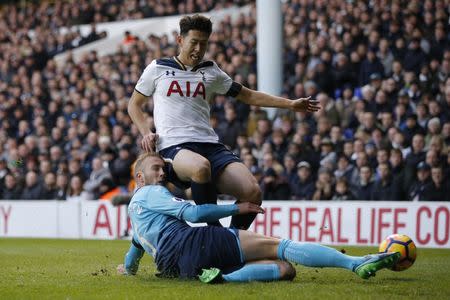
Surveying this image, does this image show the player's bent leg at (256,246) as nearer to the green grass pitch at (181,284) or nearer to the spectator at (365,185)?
the green grass pitch at (181,284)

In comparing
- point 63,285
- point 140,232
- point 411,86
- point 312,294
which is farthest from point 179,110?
point 411,86

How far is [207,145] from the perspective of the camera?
8250 mm

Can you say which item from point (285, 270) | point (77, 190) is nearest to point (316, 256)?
point (285, 270)

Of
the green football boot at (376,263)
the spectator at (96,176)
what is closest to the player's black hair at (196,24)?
the green football boot at (376,263)

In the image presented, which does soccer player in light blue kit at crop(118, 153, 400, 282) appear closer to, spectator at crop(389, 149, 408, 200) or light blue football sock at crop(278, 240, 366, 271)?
light blue football sock at crop(278, 240, 366, 271)

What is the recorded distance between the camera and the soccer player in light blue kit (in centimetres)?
692

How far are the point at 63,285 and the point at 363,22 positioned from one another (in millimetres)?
11424

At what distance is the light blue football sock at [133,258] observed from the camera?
7973 mm

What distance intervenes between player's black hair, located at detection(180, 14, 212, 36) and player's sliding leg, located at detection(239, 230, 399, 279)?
6.70 feet

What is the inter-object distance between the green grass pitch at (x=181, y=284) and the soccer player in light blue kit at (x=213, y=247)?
13 cm

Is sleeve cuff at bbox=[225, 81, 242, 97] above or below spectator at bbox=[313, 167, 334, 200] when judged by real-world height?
above

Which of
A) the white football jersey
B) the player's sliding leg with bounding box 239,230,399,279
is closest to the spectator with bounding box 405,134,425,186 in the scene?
the white football jersey

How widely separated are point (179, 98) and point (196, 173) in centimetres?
82

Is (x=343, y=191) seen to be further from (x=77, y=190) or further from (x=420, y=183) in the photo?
(x=77, y=190)
